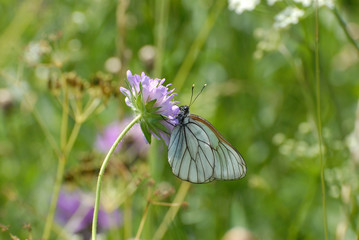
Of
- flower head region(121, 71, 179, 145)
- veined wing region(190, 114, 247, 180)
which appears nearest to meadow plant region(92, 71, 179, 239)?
flower head region(121, 71, 179, 145)

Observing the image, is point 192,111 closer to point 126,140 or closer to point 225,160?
point 126,140

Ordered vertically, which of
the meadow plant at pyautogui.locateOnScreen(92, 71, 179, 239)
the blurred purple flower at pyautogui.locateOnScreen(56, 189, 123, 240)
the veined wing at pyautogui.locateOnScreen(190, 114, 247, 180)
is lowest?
the blurred purple flower at pyautogui.locateOnScreen(56, 189, 123, 240)

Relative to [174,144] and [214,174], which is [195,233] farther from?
[174,144]

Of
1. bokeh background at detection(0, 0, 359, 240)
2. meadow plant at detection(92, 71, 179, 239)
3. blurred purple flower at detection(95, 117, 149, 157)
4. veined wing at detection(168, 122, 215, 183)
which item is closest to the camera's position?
meadow plant at detection(92, 71, 179, 239)

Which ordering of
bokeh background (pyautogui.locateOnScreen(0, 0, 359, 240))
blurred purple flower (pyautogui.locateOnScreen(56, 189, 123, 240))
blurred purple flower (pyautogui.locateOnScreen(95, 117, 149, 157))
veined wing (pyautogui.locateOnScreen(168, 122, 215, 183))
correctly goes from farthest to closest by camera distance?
blurred purple flower (pyautogui.locateOnScreen(95, 117, 149, 157)) → blurred purple flower (pyautogui.locateOnScreen(56, 189, 123, 240)) → bokeh background (pyautogui.locateOnScreen(0, 0, 359, 240)) → veined wing (pyautogui.locateOnScreen(168, 122, 215, 183))

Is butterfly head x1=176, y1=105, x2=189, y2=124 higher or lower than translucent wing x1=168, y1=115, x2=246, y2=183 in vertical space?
higher

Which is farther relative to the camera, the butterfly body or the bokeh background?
the bokeh background

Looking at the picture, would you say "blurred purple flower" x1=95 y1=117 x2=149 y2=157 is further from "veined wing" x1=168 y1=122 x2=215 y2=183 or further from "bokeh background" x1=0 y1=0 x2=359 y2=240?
"veined wing" x1=168 y1=122 x2=215 y2=183

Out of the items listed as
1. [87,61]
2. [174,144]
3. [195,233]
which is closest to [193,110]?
[195,233]
